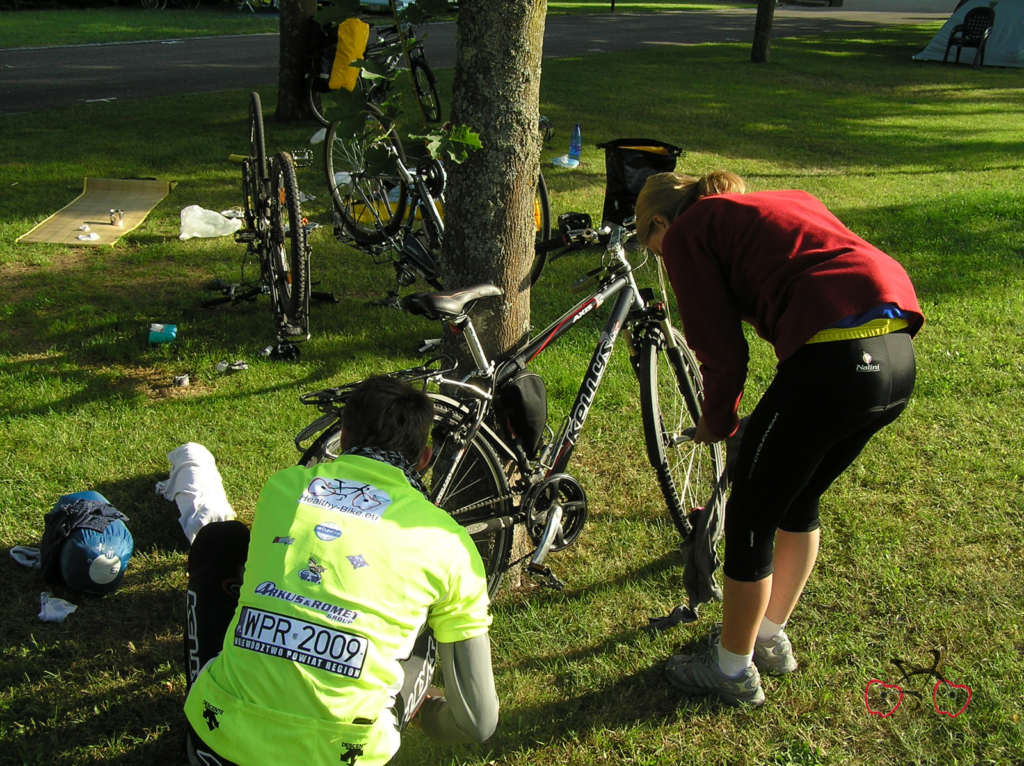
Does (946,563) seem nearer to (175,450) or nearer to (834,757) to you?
(834,757)

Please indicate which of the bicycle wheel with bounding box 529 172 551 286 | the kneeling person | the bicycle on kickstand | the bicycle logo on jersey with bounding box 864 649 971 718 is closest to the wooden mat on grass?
the bicycle on kickstand

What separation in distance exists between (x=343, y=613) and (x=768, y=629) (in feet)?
5.99

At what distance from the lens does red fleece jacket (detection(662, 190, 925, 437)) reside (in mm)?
2307

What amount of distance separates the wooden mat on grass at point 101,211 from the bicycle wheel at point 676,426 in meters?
5.41

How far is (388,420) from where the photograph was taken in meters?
2.21

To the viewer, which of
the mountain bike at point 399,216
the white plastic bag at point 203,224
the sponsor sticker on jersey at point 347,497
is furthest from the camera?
the white plastic bag at point 203,224

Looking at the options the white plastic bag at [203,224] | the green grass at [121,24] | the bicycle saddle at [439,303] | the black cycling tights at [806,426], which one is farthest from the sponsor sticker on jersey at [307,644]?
the green grass at [121,24]

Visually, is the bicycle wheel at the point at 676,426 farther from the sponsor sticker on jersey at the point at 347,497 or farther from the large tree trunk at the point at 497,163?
the sponsor sticker on jersey at the point at 347,497

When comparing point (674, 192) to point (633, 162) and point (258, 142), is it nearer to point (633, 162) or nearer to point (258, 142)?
point (258, 142)

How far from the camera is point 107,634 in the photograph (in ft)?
10.2

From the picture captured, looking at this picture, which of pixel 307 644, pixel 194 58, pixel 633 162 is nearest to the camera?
pixel 307 644

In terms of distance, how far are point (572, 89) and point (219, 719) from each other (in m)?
14.1

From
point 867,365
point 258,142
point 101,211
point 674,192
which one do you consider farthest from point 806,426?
point 101,211

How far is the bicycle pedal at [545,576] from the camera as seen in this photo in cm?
324
